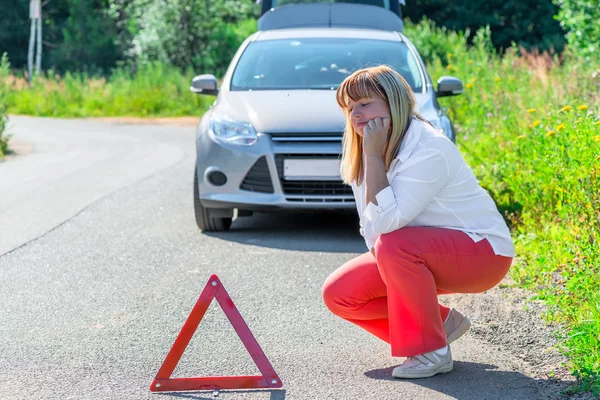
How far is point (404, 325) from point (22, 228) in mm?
5285

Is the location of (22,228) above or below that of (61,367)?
below

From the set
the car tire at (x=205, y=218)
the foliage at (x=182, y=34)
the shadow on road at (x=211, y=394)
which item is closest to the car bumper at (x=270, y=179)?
the car tire at (x=205, y=218)

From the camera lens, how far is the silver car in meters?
8.22

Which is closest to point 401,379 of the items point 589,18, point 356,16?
point 356,16

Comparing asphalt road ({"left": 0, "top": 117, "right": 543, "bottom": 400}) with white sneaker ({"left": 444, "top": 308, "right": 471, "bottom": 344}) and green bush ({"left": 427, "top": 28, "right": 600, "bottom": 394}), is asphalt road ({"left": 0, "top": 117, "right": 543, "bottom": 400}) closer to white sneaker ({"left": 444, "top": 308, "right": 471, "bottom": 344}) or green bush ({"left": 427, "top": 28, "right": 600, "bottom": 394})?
white sneaker ({"left": 444, "top": 308, "right": 471, "bottom": 344})

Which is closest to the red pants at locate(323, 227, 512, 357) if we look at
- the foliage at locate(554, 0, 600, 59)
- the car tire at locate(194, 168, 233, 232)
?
the car tire at locate(194, 168, 233, 232)

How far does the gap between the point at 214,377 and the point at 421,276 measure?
1026 mm

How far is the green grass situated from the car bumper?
1.57 metres

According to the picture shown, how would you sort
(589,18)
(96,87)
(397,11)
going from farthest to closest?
1. (96,87)
2. (589,18)
3. (397,11)

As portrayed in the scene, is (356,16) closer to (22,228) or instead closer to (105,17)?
(22,228)

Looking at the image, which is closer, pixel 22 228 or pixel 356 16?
pixel 22 228

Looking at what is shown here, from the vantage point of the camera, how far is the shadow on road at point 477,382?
434 centimetres

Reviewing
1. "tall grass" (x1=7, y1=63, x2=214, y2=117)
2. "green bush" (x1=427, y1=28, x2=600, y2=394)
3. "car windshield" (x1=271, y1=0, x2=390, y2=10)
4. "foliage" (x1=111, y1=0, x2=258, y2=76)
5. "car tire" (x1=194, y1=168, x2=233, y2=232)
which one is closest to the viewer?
"green bush" (x1=427, y1=28, x2=600, y2=394)

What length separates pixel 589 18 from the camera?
1819cm
